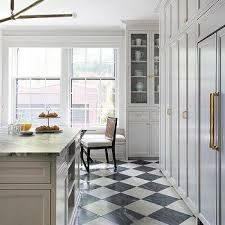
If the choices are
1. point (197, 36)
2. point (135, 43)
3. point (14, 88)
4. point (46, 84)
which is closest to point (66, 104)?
point (46, 84)

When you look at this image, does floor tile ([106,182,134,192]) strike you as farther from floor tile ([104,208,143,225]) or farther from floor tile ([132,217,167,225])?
floor tile ([132,217,167,225])

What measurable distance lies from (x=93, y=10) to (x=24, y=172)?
3.95 m

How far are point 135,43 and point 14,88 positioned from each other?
282 centimetres

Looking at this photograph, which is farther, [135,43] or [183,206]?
[135,43]

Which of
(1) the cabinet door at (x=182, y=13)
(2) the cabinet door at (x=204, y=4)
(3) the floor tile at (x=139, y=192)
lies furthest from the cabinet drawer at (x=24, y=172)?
(1) the cabinet door at (x=182, y=13)

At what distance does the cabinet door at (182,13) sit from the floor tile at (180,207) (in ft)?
6.81

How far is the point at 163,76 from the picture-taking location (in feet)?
15.2

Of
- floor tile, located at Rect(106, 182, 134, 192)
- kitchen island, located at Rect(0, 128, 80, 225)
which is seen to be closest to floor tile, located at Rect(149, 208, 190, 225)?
floor tile, located at Rect(106, 182, 134, 192)

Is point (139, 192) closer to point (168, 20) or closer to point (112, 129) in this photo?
point (112, 129)

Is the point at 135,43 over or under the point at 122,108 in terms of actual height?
over

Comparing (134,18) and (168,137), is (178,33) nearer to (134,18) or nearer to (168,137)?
(168,137)

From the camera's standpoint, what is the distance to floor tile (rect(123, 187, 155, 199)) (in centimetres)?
378

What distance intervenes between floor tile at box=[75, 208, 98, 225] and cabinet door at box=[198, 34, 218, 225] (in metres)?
1.10

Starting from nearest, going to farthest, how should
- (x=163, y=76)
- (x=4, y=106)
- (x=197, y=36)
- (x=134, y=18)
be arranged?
(x=197, y=36) < (x=163, y=76) < (x=134, y=18) < (x=4, y=106)
